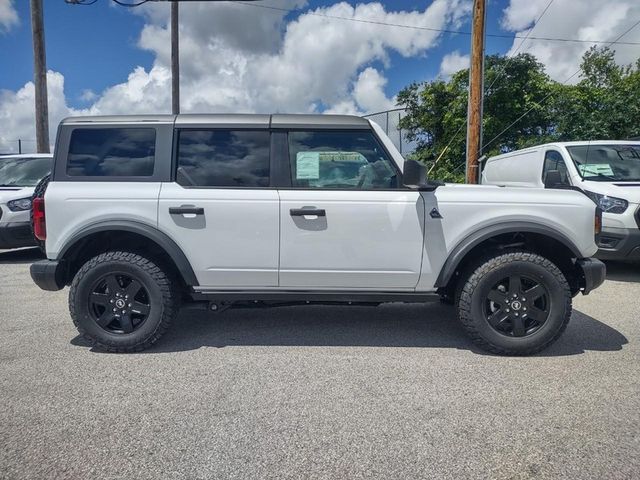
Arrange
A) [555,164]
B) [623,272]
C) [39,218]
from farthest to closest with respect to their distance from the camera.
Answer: [555,164] → [623,272] → [39,218]

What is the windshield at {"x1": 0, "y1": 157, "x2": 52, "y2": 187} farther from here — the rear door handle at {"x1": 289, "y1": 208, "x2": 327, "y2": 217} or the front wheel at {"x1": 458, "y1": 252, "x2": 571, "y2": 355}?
the front wheel at {"x1": 458, "y1": 252, "x2": 571, "y2": 355}

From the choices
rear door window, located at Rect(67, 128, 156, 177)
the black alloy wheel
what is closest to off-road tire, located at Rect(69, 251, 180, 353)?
rear door window, located at Rect(67, 128, 156, 177)

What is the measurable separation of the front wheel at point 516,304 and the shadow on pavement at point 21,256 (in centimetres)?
763

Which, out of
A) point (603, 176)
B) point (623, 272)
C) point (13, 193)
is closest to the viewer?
point (603, 176)

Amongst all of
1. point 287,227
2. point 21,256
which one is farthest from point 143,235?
point 21,256

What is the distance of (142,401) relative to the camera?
3041 millimetres

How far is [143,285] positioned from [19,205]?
5.03 m

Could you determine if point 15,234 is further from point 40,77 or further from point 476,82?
point 476,82

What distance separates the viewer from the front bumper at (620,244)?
19.6 feet

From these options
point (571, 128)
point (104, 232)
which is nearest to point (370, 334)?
point (104, 232)

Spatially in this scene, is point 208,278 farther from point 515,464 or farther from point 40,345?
point 515,464

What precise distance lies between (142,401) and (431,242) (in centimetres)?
239

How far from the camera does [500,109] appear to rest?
18516mm

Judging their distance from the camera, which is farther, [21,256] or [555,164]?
[21,256]
